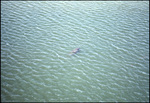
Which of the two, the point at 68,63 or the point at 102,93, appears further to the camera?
the point at 68,63

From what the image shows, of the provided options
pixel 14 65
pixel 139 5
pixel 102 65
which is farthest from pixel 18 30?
pixel 139 5

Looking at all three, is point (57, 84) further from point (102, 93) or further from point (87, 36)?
point (87, 36)

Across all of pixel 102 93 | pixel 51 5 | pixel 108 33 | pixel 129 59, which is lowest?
pixel 102 93

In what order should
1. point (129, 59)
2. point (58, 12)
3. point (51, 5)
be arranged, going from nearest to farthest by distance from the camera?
point (129, 59) < point (58, 12) < point (51, 5)

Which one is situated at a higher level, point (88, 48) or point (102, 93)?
point (88, 48)

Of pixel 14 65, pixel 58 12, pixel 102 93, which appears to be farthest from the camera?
pixel 58 12

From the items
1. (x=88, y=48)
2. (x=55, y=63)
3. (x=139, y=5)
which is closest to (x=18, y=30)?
(x=55, y=63)
